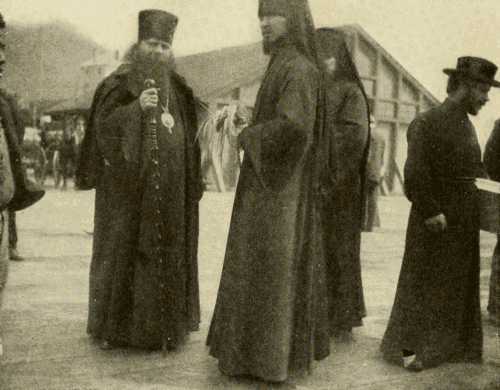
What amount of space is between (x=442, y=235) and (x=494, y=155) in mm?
1731

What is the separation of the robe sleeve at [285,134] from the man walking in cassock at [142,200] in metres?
1.00

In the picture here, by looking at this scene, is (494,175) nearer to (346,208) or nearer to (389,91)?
(346,208)

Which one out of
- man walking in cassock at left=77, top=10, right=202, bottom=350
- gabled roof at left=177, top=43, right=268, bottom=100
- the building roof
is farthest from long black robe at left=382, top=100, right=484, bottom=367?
gabled roof at left=177, top=43, right=268, bottom=100

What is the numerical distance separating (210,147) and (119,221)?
78 cm

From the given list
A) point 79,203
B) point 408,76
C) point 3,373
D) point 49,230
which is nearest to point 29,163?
point 79,203

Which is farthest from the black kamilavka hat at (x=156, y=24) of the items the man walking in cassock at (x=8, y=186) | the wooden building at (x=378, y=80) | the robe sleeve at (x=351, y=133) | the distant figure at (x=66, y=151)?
the wooden building at (x=378, y=80)

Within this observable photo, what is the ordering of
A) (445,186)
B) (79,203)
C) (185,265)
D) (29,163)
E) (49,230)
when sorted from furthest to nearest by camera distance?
(29,163) → (79,203) → (49,230) → (185,265) → (445,186)

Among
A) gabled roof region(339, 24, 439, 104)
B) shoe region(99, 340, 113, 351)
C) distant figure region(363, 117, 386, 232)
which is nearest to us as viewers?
shoe region(99, 340, 113, 351)

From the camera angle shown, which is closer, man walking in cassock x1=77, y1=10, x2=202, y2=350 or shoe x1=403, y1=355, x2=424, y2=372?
shoe x1=403, y1=355, x2=424, y2=372

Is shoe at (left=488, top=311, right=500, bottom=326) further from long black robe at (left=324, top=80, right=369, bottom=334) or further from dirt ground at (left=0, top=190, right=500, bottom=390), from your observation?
long black robe at (left=324, top=80, right=369, bottom=334)

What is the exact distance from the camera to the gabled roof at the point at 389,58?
28.2 meters

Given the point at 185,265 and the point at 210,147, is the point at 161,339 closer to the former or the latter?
the point at 185,265

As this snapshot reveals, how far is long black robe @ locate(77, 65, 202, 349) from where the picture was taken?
189 inches

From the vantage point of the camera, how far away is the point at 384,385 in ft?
14.2
